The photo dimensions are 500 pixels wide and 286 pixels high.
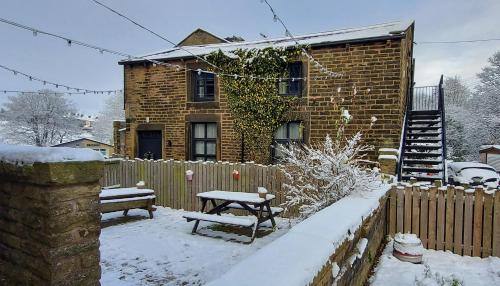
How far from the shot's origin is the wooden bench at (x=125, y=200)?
8148 mm

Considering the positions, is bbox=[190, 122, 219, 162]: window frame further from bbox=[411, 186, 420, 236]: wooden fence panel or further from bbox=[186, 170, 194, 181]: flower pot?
bbox=[411, 186, 420, 236]: wooden fence panel

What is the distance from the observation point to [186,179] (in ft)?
34.0

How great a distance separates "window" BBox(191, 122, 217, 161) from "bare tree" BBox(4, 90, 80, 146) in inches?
1000

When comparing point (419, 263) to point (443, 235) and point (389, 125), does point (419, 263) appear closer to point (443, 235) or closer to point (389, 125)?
point (443, 235)

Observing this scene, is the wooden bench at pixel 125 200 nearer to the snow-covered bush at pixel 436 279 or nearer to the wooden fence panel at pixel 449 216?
the snow-covered bush at pixel 436 279

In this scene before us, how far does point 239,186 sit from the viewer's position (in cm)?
955

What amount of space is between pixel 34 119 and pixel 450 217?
36.0 meters

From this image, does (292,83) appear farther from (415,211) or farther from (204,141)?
(415,211)

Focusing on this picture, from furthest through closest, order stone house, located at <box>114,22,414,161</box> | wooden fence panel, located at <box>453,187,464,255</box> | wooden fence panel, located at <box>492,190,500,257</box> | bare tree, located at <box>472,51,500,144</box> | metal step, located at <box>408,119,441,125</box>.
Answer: bare tree, located at <box>472,51,500,144</box> → metal step, located at <box>408,119,441,125</box> → stone house, located at <box>114,22,414,161</box> → wooden fence panel, located at <box>453,187,464,255</box> → wooden fence panel, located at <box>492,190,500,257</box>

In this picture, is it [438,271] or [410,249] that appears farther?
[410,249]

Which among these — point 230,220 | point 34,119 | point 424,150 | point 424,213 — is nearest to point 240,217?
point 230,220

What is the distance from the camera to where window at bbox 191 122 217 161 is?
41.8 ft

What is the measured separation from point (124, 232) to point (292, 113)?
256 inches

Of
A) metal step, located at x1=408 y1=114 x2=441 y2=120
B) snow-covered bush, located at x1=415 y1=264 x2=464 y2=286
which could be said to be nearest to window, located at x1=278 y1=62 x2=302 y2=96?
metal step, located at x1=408 y1=114 x2=441 y2=120
